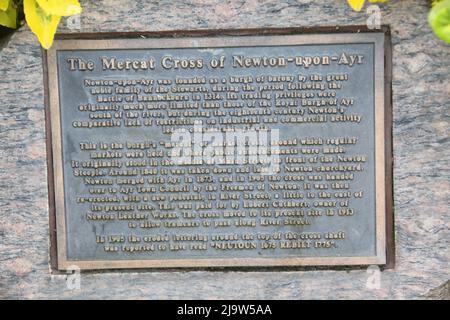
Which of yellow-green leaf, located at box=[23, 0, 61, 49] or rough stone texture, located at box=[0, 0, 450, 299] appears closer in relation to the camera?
yellow-green leaf, located at box=[23, 0, 61, 49]

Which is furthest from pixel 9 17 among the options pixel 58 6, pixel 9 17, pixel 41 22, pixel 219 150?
pixel 219 150

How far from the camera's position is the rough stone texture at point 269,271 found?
2605 millimetres

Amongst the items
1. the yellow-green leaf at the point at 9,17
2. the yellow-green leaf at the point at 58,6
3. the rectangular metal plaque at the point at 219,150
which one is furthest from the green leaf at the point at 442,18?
the yellow-green leaf at the point at 9,17

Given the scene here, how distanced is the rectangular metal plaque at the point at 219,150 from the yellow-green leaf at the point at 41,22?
27cm

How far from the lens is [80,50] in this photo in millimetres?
2639

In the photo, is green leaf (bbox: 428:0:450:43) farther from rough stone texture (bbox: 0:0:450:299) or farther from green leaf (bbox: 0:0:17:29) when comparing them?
green leaf (bbox: 0:0:17:29)

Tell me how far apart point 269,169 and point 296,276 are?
518 mm

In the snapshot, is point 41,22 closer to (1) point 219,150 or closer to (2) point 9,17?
(2) point 9,17

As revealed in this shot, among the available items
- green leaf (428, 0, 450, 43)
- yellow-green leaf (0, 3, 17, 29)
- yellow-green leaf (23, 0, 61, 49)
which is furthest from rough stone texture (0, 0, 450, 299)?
green leaf (428, 0, 450, 43)

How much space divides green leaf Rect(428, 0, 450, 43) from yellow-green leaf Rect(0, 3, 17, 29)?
178 centimetres

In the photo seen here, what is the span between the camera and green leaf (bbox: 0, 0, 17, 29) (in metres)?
2.54

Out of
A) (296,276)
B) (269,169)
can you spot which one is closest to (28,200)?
(269,169)

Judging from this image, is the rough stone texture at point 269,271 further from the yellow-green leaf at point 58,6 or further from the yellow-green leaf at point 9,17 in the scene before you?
the yellow-green leaf at point 58,6

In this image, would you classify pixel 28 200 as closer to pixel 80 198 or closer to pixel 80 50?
pixel 80 198
